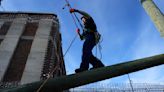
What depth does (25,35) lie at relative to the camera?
2569 cm

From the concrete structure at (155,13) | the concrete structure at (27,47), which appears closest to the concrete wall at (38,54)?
the concrete structure at (27,47)

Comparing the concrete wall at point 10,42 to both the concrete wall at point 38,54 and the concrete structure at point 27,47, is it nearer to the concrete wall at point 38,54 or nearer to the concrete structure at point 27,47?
the concrete structure at point 27,47

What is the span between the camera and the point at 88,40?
7.06 meters

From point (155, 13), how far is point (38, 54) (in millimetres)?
18223

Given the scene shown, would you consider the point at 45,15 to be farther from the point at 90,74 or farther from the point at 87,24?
the point at 90,74

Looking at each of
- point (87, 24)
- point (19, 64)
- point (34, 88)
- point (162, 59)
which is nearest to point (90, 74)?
point (34, 88)

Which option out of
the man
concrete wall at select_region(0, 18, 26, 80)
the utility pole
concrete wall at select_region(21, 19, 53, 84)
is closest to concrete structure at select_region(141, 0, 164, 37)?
the utility pole

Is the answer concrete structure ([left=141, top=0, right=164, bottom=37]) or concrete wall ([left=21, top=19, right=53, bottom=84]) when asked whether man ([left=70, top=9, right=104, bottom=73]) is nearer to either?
concrete structure ([left=141, top=0, right=164, bottom=37])

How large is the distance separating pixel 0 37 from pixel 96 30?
1952 centimetres

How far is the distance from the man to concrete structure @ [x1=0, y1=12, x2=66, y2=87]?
1331cm

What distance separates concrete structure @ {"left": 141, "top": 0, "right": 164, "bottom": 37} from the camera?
16.3ft

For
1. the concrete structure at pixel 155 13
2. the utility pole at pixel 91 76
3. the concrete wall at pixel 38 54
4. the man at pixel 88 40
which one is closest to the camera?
the utility pole at pixel 91 76

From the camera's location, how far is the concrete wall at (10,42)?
21.8 metres

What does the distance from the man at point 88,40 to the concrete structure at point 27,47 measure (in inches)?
524
